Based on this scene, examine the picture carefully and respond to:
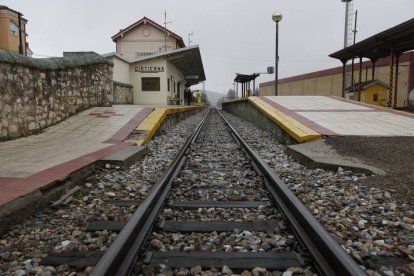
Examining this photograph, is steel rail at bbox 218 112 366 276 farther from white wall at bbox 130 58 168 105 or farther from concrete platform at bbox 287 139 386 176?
white wall at bbox 130 58 168 105

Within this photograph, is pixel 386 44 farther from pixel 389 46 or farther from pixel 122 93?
pixel 122 93

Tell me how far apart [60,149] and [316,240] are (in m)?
4.98

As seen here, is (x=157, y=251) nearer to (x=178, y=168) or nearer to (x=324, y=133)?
(x=178, y=168)

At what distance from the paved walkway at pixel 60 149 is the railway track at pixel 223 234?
A: 1315 millimetres

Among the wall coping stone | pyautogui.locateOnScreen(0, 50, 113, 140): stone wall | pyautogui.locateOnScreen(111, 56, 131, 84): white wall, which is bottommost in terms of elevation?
pyautogui.locateOnScreen(0, 50, 113, 140): stone wall

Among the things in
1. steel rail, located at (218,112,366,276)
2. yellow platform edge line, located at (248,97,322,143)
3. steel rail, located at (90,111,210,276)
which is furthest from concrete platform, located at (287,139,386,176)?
steel rail, located at (90,111,210,276)

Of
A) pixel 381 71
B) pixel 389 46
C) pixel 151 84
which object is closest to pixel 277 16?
pixel 389 46

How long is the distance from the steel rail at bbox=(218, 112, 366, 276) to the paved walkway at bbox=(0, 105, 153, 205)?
2.54m

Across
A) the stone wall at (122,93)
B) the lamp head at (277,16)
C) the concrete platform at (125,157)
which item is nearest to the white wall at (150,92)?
the stone wall at (122,93)

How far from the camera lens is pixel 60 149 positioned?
608 cm

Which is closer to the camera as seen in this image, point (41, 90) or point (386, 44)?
point (41, 90)

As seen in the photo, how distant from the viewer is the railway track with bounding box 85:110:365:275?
2.29 m

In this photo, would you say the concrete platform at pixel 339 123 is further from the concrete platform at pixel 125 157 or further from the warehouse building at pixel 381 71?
the warehouse building at pixel 381 71

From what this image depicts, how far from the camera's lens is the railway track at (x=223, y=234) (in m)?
2.29
